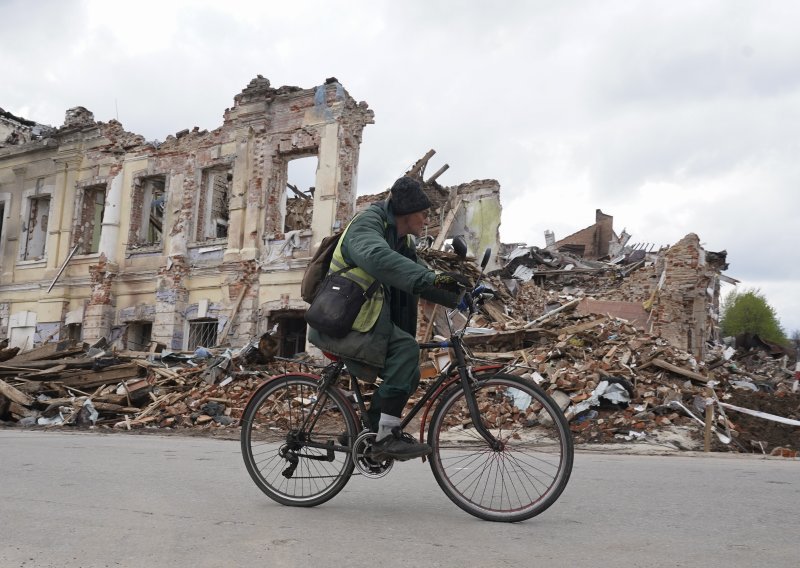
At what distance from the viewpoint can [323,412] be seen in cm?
390

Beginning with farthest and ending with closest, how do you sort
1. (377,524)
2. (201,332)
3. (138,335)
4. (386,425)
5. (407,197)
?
(138,335), (201,332), (407,197), (386,425), (377,524)

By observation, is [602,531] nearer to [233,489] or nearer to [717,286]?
[233,489]

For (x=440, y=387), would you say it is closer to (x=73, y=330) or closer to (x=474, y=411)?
(x=474, y=411)

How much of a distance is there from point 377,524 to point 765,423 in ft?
30.2

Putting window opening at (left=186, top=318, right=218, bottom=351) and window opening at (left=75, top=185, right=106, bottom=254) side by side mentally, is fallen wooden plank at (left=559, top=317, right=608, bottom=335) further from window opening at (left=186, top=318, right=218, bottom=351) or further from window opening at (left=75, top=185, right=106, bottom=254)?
window opening at (left=75, top=185, right=106, bottom=254)

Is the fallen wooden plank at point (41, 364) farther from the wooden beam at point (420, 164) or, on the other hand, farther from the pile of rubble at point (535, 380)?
→ the wooden beam at point (420, 164)

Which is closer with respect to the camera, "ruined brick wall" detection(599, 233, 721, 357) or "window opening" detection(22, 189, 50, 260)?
"ruined brick wall" detection(599, 233, 721, 357)

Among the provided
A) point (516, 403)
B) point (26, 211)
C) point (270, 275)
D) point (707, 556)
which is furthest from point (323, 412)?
point (26, 211)

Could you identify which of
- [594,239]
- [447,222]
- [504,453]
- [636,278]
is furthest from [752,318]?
[504,453]

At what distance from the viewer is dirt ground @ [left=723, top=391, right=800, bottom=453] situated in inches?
388

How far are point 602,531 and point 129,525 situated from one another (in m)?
2.13

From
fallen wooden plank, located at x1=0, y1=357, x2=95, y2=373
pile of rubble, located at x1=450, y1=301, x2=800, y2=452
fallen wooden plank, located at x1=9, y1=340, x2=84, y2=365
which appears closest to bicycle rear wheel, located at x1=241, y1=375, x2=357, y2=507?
pile of rubble, located at x1=450, y1=301, x2=800, y2=452

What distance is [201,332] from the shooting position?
19141mm

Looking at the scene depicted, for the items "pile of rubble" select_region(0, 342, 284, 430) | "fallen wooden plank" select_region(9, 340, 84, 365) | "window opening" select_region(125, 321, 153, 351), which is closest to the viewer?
"pile of rubble" select_region(0, 342, 284, 430)
